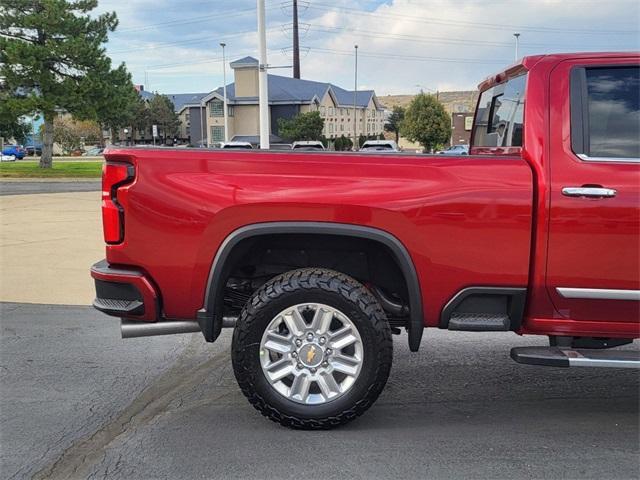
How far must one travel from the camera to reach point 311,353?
3.67 metres

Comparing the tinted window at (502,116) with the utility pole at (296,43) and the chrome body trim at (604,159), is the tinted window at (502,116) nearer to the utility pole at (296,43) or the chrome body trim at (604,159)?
the chrome body trim at (604,159)

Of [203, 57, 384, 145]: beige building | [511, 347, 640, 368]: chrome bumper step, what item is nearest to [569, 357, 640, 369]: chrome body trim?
[511, 347, 640, 368]: chrome bumper step

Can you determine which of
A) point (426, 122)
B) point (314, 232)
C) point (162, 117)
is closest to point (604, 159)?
point (314, 232)

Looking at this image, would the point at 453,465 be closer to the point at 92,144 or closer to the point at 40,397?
the point at 40,397

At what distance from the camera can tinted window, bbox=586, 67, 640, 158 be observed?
364 cm

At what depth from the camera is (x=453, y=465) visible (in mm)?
3334

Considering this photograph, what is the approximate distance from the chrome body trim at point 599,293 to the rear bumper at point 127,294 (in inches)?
92.6

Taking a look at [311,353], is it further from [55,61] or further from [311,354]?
[55,61]

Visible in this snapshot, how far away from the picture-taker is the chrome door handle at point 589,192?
11.4 feet

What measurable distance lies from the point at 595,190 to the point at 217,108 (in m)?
71.3

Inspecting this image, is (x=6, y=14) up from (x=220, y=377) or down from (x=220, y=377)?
up

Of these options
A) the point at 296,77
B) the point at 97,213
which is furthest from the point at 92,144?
the point at 97,213

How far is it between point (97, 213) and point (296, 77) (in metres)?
60.9

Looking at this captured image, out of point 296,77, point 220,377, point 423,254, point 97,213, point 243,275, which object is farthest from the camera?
point 296,77
